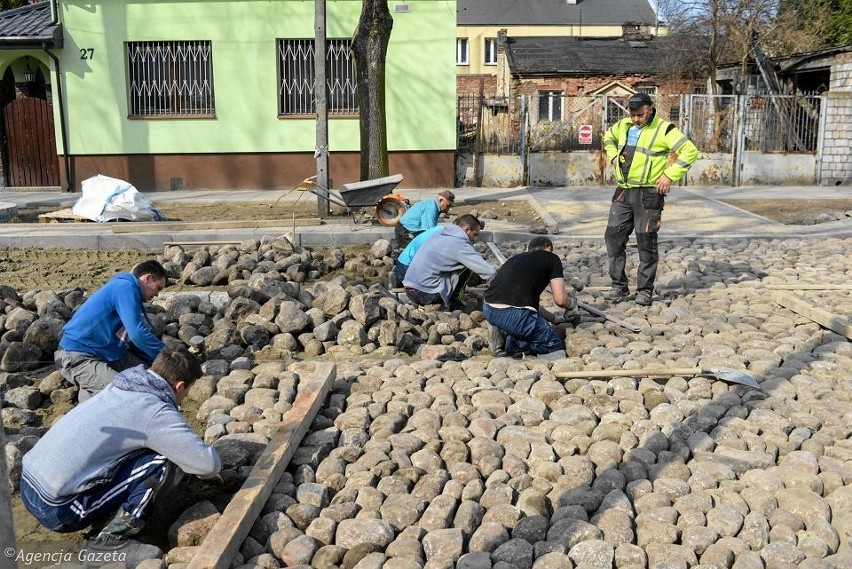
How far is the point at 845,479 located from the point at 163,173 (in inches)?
651

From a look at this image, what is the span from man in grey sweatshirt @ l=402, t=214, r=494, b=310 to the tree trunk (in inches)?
281

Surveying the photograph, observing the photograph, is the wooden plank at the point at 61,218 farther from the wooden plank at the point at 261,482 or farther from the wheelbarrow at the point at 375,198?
the wooden plank at the point at 261,482

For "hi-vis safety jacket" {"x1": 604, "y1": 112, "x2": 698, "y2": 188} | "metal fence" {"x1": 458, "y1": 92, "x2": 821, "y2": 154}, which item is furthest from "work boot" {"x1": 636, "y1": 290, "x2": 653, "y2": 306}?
Result: "metal fence" {"x1": 458, "y1": 92, "x2": 821, "y2": 154}

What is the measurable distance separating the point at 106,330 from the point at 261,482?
200cm

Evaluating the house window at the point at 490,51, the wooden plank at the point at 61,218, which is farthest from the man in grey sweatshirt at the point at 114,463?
the house window at the point at 490,51

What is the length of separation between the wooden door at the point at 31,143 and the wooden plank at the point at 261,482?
51.3ft

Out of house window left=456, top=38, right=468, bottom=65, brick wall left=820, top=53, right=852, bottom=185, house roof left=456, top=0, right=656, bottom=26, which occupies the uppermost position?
house roof left=456, top=0, right=656, bottom=26

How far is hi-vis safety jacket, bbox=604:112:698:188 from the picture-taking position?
314 inches

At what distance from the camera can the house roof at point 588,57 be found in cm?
3123

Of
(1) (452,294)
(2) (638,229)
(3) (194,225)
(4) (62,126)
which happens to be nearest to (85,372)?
(1) (452,294)

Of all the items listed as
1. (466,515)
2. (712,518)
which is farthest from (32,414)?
(712,518)

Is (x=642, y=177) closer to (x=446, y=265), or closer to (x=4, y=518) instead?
(x=446, y=265)

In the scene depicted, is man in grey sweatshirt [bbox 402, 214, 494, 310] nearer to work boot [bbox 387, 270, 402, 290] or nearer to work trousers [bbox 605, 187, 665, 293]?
work boot [bbox 387, 270, 402, 290]

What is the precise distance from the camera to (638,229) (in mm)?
8266
